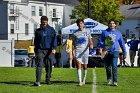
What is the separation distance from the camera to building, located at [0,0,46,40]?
63406mm

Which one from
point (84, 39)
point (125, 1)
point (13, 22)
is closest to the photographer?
point (84, 39)

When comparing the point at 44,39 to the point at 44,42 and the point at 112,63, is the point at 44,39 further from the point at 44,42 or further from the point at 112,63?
the point at 112,63

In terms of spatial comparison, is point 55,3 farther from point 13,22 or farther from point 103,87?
point 103,87

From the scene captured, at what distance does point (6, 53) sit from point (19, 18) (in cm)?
3606

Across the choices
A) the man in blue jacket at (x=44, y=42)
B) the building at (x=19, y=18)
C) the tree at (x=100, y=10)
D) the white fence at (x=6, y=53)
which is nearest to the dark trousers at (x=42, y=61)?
the man in blue jacket at (x=44, y=42)

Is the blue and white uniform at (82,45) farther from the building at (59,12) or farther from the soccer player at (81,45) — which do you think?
the building at (59,12)

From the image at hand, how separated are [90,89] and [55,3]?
61.0 meters

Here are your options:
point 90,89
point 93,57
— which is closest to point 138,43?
point 93,57

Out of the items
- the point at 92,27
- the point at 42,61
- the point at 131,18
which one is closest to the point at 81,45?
the point at 42,61

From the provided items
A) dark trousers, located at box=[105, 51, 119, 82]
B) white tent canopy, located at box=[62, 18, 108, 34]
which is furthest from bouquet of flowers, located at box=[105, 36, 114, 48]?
white tent canopy, located at box=[62, 18, 108, 34]

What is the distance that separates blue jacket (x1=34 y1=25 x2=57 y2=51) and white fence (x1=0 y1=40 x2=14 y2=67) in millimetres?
16127

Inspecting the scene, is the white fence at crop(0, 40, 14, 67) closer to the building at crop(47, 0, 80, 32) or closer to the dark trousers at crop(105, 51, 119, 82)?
the dark trousers at crop(105, 51, 119, 82)

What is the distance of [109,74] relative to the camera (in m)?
14.1

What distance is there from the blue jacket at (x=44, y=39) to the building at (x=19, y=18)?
4537cm
